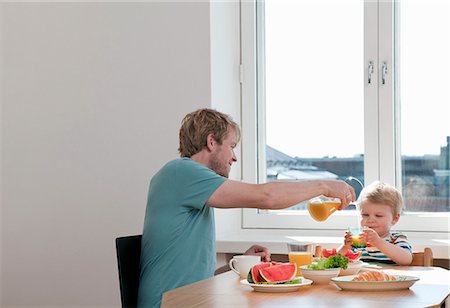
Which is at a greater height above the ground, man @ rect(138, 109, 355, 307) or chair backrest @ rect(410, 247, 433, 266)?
man @ rect(138, 109, 355, 307)

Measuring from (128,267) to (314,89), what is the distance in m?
1.47

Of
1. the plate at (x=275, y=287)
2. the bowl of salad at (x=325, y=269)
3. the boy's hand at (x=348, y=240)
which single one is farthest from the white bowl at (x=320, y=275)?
the boy's hand at (x=348, y=240)

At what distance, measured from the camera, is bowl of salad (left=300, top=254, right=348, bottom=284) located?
6.81 feet

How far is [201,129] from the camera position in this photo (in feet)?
8.56

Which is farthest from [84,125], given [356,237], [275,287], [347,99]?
[275,287]

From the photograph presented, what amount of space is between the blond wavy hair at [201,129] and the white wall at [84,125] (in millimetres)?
673

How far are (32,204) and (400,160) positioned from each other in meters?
1.70

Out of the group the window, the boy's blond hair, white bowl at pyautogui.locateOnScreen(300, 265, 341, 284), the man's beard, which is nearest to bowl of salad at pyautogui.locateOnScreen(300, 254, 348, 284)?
white bowl at pyautogui.locateOnScreen(300, 265, 341, 284)

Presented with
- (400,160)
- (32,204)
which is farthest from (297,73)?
(32,204)

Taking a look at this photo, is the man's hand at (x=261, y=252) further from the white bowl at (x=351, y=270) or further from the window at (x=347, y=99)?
the window at (x=347, y=99)

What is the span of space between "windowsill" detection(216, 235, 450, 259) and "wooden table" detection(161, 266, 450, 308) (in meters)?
0.90

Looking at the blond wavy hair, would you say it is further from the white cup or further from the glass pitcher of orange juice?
the white cup

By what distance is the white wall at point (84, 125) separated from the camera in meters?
3.38

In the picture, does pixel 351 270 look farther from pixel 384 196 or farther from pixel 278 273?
pixel 384 196
